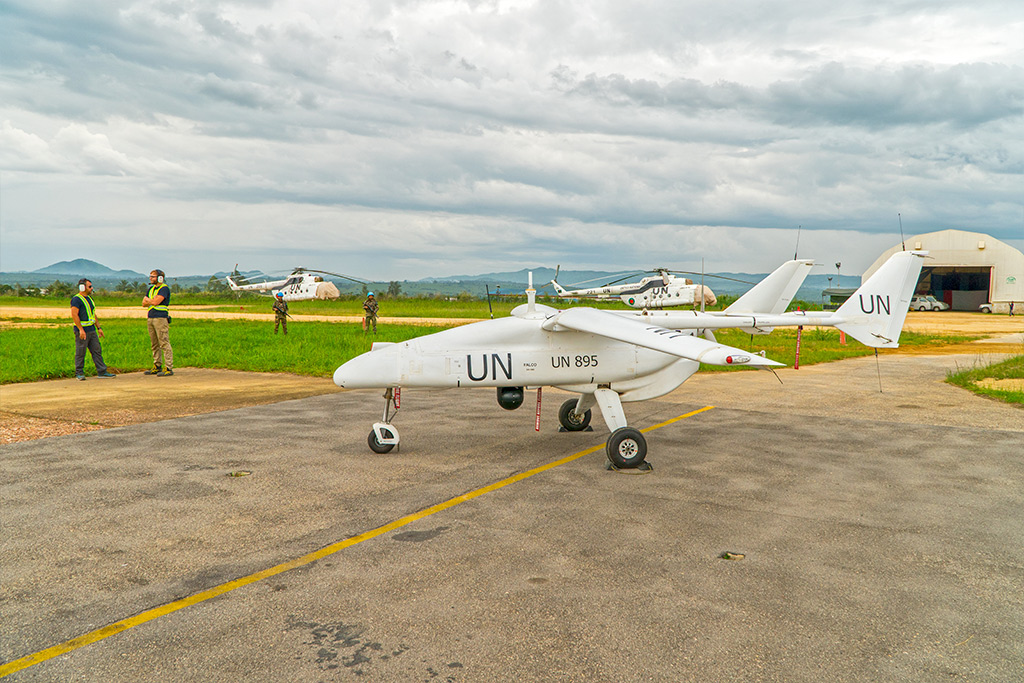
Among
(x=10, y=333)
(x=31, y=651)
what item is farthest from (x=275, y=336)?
(x=31, y=651)

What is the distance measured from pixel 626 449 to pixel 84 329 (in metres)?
12.9

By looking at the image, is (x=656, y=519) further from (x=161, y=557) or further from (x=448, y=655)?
(x=161, y=557)

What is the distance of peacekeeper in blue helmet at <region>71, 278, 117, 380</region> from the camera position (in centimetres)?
1477

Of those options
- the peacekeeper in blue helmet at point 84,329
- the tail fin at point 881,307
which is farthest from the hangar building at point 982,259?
the peacekeeper in blue helmet at point 84,329

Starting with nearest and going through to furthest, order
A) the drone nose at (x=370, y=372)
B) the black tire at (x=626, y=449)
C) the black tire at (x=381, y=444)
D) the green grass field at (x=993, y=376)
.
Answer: the black tire at (x=626, y=449) → the drone nose at (x=370, y=372) → the black tire at (x=381, y=444) → the green grass field at (x=993, y=376)

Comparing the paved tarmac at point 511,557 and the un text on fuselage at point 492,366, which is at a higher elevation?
the un text on fuselage at point 492,366

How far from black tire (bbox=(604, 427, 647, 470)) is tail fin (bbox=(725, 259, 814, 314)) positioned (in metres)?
7.08

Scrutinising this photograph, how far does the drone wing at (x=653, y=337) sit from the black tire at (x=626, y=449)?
1.17 metres

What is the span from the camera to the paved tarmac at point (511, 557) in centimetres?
401

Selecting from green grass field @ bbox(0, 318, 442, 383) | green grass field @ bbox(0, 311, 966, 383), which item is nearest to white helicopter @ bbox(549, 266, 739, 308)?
green grass field @ bbox(0, 311, 966, 383)

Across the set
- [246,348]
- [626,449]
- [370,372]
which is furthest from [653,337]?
[246,348]

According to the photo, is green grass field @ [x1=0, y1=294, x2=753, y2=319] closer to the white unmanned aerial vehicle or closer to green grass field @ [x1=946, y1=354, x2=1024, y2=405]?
the white unmanned aerial vehicle

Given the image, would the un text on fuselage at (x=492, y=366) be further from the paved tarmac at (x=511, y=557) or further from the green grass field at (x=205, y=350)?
the green grass field at (x=205, y=350)

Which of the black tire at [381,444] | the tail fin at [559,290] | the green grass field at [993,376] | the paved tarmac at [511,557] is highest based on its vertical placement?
the tail fin at [559,290]
